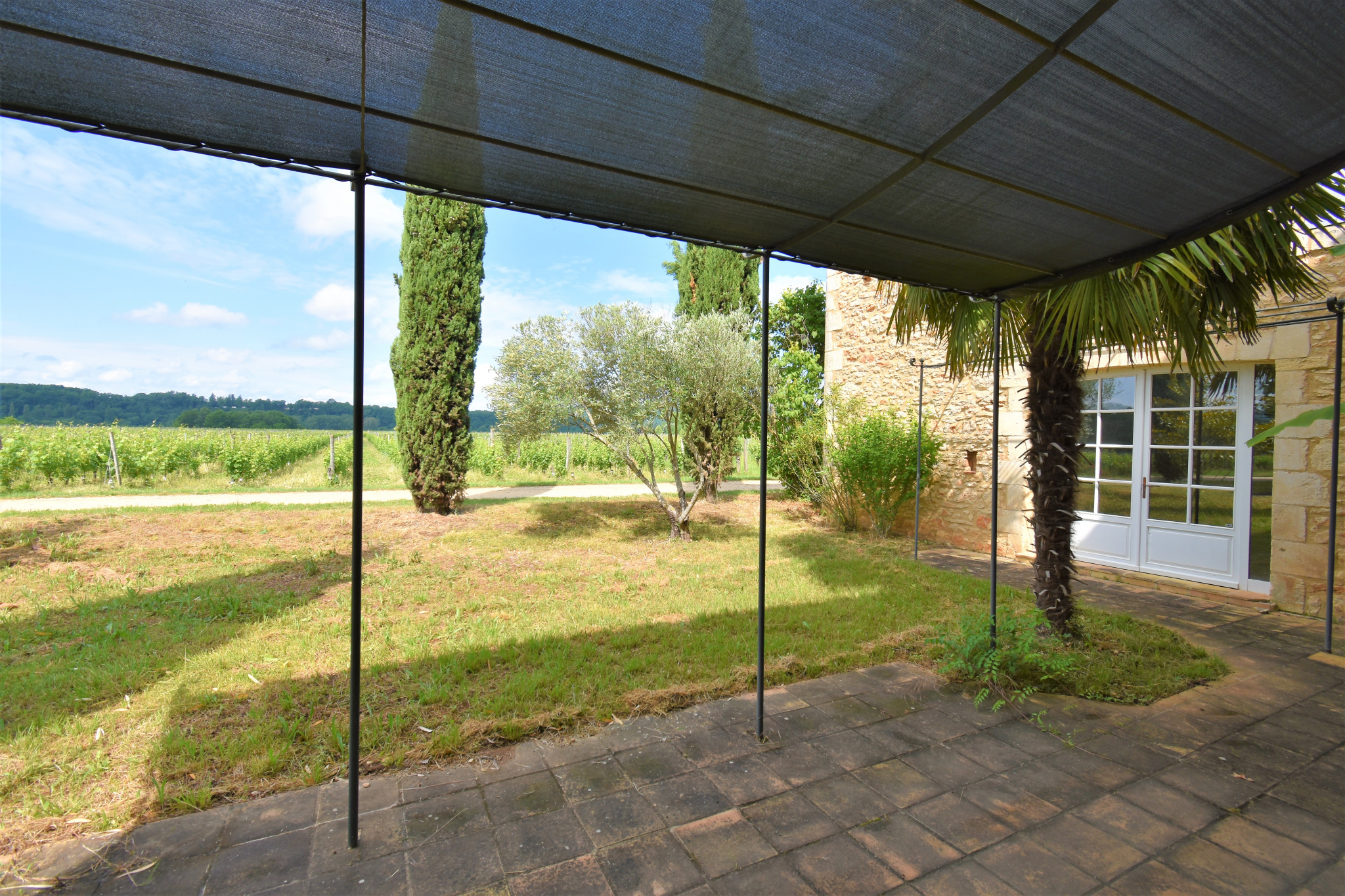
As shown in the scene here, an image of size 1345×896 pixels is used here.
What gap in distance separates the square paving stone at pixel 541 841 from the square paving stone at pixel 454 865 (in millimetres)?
37

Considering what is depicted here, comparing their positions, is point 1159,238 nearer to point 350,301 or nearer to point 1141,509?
point 350,301

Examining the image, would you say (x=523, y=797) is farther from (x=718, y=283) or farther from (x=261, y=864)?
(x=718, y=283)

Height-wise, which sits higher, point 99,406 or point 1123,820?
point 99,406

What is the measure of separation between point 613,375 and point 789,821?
18.1ft

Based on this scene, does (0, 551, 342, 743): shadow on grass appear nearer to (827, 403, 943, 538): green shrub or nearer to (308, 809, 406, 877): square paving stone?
(308, 809, 406, 877): square paving stone

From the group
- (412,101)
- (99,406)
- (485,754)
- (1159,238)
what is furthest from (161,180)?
(99,406)

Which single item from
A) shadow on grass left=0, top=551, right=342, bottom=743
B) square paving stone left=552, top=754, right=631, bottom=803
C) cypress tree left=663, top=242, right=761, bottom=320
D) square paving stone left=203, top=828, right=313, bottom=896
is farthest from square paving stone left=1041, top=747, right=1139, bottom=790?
cypress tree left=663, top=242, right=761, bottom=320

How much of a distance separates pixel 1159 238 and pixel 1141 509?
14.6 feet

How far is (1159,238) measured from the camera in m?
2.46

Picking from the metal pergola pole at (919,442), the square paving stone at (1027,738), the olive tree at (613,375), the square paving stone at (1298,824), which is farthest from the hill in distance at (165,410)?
the square paving stone at (1298,824)

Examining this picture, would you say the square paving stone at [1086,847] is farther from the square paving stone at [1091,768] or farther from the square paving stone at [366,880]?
the square paving stone at [366,880]

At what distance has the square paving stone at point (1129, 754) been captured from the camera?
2.42 m

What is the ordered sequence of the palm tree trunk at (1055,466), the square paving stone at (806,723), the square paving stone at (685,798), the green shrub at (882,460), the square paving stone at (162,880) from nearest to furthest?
the square paving stone at (162,880)
the square paving stone at (685,798)
the square paving stone at (806,723)
the palm tree trunk at (1055,466)
the green shrub at (882,460)

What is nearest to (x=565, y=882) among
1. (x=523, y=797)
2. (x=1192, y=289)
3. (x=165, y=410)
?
(x=523, y=797)
